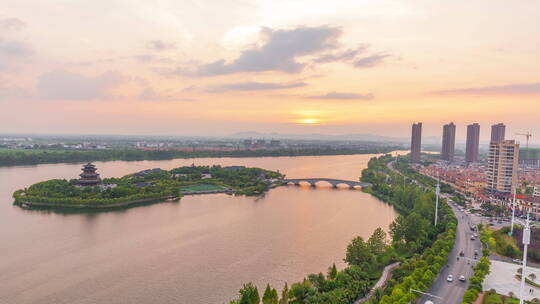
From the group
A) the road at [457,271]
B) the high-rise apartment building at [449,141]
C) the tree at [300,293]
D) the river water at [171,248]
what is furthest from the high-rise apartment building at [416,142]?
the tree at [300,293]

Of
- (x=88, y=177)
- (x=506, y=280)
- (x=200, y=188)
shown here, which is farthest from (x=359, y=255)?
(x=88, y=177)

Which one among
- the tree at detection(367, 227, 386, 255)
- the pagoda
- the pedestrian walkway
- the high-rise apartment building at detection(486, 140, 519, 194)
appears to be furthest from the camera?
the high-rise apartment building at detection(486, 140, 519, 194)

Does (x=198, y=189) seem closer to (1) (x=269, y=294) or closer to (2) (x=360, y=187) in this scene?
(2) (x=360, y=187)

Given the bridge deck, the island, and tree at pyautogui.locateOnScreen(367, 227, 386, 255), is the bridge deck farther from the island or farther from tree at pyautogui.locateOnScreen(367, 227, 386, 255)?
tree at pyautogui.locateOnScreen(367, 227, 386, 255)

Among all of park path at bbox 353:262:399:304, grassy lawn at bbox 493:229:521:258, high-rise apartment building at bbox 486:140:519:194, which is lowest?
park path at bbox 353:262:399:304

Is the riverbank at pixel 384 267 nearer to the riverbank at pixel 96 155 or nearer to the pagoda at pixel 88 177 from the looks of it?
the pagoda at pixel 88 177

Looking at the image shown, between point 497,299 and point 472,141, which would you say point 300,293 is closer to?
point 497,299

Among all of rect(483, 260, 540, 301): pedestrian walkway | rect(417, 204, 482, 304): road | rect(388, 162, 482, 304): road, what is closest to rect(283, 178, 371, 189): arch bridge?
rect(388, 162, 482, 304): road
